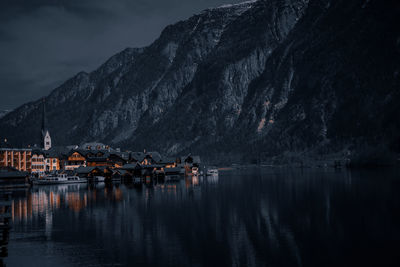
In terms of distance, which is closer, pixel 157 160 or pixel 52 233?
pixel 52 233

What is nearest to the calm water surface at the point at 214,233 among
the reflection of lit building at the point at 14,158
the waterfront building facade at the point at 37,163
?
the reflection of lit building at the point at 14,158

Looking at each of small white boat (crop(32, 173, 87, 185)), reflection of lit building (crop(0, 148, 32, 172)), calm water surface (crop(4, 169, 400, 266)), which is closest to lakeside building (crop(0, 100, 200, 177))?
reflection of lit building (crop(0, 148, 32, 172))

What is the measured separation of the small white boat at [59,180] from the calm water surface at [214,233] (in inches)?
3151

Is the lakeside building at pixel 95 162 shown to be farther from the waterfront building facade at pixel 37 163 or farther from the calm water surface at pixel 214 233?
the calm water surface at pixel 214 233

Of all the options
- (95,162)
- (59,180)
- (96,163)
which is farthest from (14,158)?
(59,180)

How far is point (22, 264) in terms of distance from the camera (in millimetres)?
36500

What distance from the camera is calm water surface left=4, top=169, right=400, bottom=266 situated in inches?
1451

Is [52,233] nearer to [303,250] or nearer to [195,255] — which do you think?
[195,255]

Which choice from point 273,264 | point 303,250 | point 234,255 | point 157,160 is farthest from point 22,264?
point 157,160

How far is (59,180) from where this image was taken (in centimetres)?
15475

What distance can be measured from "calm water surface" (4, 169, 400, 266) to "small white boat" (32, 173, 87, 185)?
263ft

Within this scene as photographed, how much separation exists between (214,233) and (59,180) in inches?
4700

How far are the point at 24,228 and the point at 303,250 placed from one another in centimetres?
3400

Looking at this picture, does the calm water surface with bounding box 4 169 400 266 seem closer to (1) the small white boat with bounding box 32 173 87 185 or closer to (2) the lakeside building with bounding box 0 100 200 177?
(1) the small white boat with bounding box 32 173 87 185
